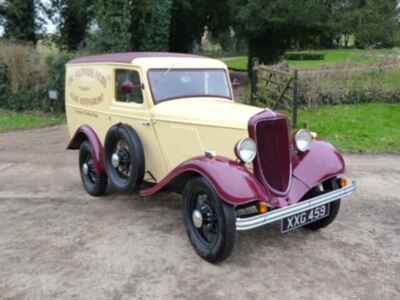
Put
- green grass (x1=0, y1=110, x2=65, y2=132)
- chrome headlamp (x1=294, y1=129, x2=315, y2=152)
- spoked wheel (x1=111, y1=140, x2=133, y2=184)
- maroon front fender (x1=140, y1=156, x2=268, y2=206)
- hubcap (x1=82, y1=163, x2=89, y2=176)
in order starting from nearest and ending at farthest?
maroon front fender (x1=140, y1=156, x2=268, y2=206) < chrome headlamp (x1=294, y1=129, x2=315, y2=152) < spoked wheel (x1=111, y1=140, x2=133, y2=184) < hubcap (x1=82, y1=163, x2=89, y2=176) < green grass (x1=0, y1=110, x2=65, y2=132)

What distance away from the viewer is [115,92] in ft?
17.5

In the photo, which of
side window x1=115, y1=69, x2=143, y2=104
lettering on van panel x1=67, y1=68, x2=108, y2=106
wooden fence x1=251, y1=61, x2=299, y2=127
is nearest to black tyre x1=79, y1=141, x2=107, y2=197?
lettering on van panel x1=67, y1=68, x2=108, y2=106

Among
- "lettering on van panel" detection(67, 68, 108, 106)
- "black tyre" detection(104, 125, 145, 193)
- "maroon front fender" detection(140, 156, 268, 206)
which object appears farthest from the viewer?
"lettering on van panel" detection(67, 68, 108, 106)

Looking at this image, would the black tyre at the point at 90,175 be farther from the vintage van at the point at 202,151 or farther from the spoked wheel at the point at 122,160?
the spoked wheel at the point at 122,160

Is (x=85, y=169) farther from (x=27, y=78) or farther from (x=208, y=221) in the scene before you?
(x=27, y=78)

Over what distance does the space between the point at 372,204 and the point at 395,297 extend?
2.30 meters

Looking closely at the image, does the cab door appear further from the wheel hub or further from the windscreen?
the wheel hub

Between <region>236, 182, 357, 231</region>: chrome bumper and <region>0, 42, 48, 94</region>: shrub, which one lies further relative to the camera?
<region>0, 42, 48, 94</region>: shrub

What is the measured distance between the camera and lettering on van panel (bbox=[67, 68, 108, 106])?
5.55m

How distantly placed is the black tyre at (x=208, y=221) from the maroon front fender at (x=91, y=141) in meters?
1.82

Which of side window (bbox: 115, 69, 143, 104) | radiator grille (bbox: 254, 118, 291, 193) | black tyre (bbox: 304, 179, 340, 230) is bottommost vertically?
black tyre (bbox: 304, 179, 340, 230)

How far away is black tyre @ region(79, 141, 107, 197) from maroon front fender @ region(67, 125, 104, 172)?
109 millimetres

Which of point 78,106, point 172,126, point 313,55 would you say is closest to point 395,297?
point 172,126

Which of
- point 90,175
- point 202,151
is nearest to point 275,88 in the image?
point 90,175
